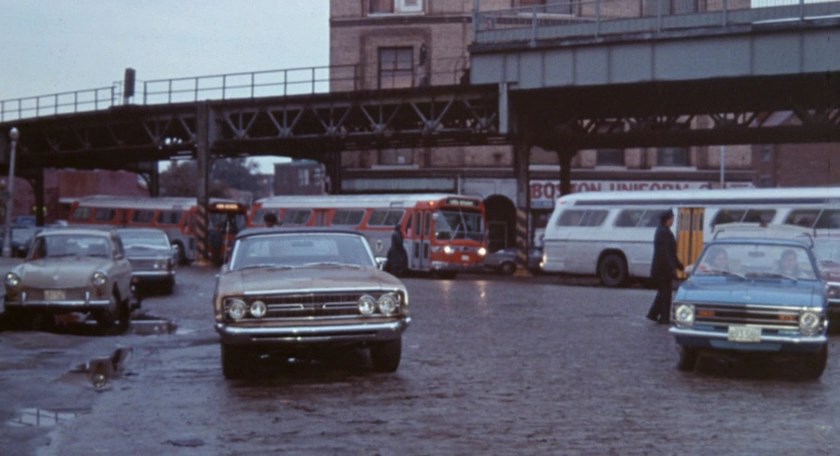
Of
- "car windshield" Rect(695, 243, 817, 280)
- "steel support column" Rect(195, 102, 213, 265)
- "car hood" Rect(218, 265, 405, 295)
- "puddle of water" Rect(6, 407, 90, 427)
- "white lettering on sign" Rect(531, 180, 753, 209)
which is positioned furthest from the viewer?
"white lettering on sign" Rect(531, 180, 753, 209)

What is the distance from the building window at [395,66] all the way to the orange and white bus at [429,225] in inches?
845

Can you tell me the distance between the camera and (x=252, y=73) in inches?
1928

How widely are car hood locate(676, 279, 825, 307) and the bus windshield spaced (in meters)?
26.0

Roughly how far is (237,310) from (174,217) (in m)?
41.8

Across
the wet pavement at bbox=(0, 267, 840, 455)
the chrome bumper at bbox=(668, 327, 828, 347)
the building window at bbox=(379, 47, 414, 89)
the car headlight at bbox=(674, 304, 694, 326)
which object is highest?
the building window at bbox=(379, 47, 414, 89)

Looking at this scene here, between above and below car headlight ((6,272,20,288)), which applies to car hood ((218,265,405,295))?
above

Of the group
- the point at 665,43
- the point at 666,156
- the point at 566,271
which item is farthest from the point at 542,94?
the point at 666,156

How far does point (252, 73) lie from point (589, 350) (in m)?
36.0

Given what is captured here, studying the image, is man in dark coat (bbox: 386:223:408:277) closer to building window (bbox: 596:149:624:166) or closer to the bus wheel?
the bus wheel

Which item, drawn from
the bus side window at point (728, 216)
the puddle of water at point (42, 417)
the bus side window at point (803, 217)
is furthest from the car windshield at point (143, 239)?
the puddle of water at point (42, 417)

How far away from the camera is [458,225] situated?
39.2 metres

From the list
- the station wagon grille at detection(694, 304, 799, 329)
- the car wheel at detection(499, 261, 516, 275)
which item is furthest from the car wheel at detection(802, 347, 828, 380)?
the car wheel at detection(499, 261, 516, 275)

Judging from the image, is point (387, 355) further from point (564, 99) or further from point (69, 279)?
point (564, 99)

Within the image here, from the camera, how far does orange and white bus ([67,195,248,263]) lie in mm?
51312
